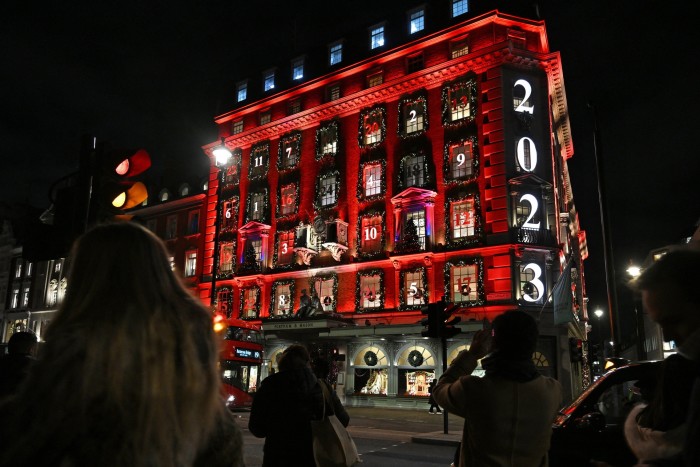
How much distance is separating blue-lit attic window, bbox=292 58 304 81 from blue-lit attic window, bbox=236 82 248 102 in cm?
482

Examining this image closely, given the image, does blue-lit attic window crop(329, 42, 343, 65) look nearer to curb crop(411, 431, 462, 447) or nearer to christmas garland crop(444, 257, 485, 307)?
christmas garland crop(444, 257, 485, 307)

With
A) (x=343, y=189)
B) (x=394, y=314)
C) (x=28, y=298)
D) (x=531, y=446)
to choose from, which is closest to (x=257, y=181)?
(x=343, y=189)

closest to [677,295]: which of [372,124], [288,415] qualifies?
[288,415]

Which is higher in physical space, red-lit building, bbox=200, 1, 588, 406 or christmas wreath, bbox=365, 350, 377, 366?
red-lit building, bbox=200, 1, 588, 406

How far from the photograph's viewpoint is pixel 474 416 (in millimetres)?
3236

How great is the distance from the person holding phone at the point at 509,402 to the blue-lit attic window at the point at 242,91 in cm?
4140

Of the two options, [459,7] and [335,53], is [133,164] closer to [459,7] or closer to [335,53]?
[459,7]

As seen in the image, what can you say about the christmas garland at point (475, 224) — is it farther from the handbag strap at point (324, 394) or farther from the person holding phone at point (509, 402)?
the person holding phone at point (509, 402)

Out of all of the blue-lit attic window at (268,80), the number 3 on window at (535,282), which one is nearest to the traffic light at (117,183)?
the number 3 on window at (535,282)

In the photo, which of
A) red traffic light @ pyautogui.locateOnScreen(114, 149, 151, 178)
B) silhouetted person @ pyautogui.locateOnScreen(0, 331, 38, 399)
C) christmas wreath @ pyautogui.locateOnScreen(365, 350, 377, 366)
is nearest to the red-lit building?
christmas wreath @ pyautogui.locateOnScreen(365, 350, 377, 366)

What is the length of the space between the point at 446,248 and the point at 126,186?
25.6 m

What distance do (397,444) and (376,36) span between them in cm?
2769

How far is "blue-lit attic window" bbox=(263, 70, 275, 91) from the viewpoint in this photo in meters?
40.8

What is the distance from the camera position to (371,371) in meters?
31.4
